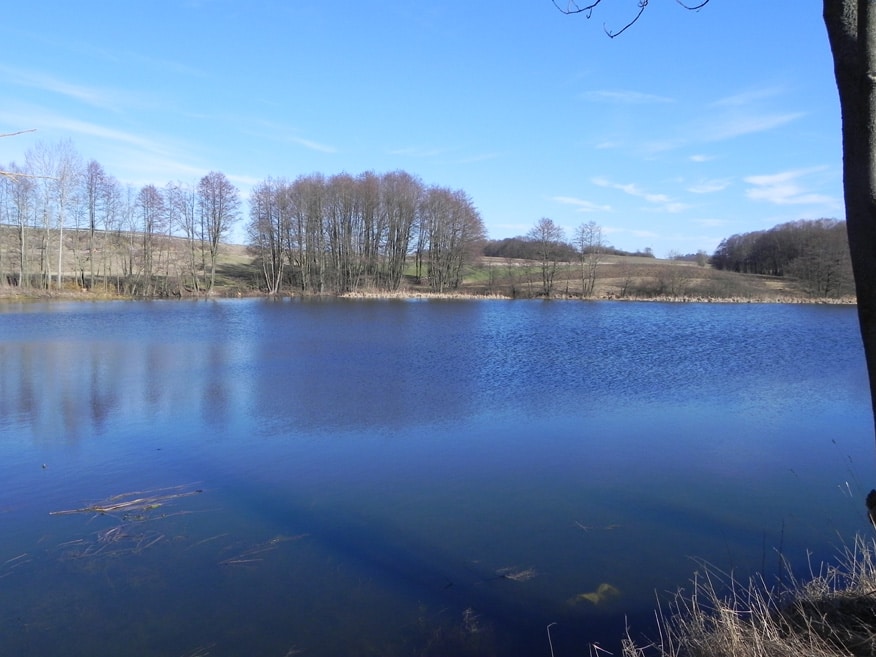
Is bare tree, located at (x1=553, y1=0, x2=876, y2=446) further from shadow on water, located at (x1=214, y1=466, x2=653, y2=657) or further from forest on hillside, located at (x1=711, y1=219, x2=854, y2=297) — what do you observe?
forest on hillside, located at (x1=711, y1=219, x2=854, y2=297)

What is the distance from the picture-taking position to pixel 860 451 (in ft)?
26.5

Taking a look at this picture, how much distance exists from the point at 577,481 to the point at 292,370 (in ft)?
26.8

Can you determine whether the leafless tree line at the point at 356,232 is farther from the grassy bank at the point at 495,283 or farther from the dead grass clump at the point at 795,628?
the dead grass clump at the point at 795,628

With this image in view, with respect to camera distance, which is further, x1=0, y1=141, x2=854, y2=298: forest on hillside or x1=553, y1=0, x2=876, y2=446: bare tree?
x1=0, y1=141, x2=854, y2=298: forest on hillside

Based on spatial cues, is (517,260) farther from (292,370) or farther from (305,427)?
(305,427)

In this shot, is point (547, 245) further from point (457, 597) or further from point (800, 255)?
point (457, 597)

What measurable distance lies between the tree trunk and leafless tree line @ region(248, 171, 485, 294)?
43.0 m

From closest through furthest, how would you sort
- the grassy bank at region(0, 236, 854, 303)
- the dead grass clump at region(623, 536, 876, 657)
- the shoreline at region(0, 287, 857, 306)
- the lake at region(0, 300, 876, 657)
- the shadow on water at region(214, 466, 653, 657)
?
the dead grass clump at region(623, 536, 876, 657), the shadow on water at region(214, 466, 653, 657), the lake at region(0, 300, 876, 657), the grassy bank at region(0, 236, 854, 303), the shoreline at region(0, 287, 857, 306)

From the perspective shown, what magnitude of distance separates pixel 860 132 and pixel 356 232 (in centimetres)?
4484

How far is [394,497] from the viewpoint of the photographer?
20.9 feet

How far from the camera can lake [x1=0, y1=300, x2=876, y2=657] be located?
426 centimetres

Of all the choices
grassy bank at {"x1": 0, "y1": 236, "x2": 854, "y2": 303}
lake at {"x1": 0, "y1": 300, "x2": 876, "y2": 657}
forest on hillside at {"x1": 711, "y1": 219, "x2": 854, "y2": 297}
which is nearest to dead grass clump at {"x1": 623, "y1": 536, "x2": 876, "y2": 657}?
lake at {"x1": 0, "y1": 300, "x2": 876, "y2": 657}

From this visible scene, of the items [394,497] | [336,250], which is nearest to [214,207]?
[336,250]

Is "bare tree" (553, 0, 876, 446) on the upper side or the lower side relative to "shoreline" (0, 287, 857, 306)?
upper
